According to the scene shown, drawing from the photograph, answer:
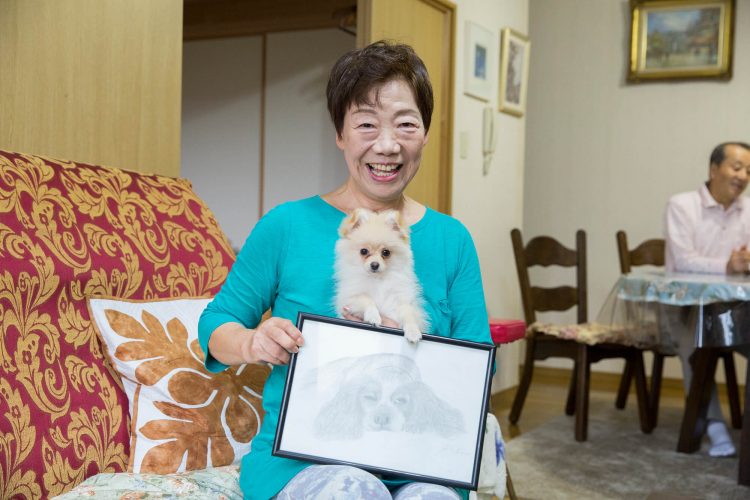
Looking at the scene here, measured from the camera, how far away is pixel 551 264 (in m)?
4.46

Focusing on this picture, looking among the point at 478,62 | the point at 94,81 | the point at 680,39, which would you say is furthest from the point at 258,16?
the point at 94,81

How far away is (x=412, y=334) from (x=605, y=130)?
15.5 ft

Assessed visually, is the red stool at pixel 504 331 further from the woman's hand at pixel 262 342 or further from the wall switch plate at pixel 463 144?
the wall switch plate at pixel 463 144

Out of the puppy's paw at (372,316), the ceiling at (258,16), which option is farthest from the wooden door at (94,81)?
the ceiling at (258,16)

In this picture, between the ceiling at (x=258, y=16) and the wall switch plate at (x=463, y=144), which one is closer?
the wall switch plate at (x=463, y=144)

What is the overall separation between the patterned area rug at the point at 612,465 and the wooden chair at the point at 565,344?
144mm

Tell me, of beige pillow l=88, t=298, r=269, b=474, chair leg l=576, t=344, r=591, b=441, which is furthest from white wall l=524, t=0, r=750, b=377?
beige pillow l=88, t=298, r=269, b=474

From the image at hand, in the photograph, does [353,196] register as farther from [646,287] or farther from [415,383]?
[646,287]

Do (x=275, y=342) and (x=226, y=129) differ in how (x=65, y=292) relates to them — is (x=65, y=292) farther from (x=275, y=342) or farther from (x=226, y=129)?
(x=226, y=129)

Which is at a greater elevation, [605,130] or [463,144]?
[605,130]

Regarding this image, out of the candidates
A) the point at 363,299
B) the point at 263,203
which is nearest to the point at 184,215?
the point at 363,299

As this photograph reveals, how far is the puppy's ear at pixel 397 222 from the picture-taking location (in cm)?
130

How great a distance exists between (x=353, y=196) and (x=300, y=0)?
4.39m

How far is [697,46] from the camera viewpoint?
5.30m
